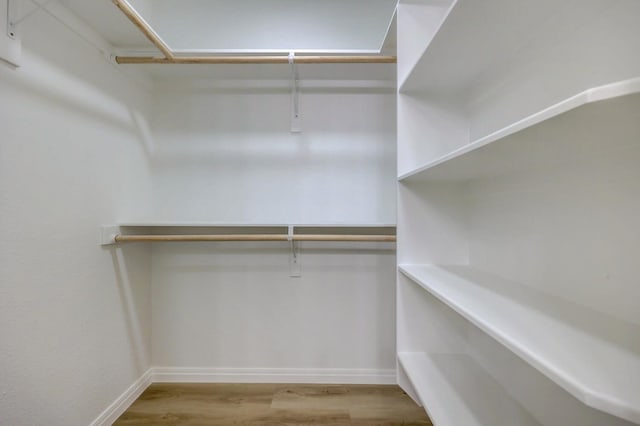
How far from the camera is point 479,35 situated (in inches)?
32.4

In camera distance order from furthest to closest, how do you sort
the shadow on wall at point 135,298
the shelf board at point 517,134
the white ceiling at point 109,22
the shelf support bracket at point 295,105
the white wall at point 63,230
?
the shelf support bracket at point 295,105 < the shadow on wall at point 135,298 < the white ceiling at point 109,22 < the white wall at point 63,230 < the shelf board at point 517,134

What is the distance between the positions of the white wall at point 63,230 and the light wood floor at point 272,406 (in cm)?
22

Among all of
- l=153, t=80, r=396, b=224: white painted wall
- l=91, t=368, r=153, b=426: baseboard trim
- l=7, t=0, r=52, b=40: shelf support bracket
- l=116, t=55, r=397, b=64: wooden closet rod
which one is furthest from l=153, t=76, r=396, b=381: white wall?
l=7, t=0, r=52, b=40: shelf support bracket

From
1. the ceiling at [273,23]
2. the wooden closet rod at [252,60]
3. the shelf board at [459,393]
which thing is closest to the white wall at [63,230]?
the wooden closet rod at [252,60]

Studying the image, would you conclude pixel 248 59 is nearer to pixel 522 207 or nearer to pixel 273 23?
pixel 273 23

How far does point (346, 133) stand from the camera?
172 cm

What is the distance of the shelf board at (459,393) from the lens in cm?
82

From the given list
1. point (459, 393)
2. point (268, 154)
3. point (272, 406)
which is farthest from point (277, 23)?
point (272, 406)

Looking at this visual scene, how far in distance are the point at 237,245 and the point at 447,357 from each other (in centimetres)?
127

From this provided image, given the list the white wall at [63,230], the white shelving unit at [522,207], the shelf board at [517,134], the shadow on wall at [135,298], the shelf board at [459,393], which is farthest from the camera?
the shadow on wall at [135,298]

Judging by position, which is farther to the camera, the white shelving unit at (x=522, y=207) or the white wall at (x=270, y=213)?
the white wall at (x=270, y=213)

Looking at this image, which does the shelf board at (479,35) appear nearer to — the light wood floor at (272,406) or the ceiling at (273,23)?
the ceiling at (273,23)

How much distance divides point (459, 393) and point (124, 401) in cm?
165

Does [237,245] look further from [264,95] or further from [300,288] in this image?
[264,95]
